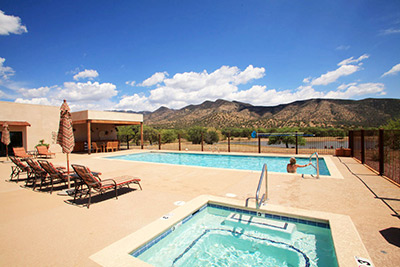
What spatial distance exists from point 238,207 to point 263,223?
0.62 m

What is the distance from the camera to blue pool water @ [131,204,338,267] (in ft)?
9.65

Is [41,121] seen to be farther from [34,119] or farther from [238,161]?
[238,161]

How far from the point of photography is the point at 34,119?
1661 cm

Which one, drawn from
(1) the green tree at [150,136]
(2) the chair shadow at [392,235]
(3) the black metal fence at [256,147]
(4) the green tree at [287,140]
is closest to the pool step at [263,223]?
(2) the chair shadow at [392,235]

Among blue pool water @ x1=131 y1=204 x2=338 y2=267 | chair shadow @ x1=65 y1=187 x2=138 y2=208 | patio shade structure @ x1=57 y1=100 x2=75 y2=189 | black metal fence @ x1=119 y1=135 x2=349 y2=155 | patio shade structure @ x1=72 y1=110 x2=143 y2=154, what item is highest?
patio shade structure @ x1=72 y1=110 x2=143 y2=154

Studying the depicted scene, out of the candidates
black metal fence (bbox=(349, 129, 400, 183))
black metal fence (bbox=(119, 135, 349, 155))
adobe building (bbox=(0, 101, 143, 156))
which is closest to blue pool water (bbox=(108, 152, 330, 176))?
black metal fence (bbox=(119, 135, 349, 155))

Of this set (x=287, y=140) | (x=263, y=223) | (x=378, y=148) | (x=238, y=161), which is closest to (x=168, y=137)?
(x=287, y=140)

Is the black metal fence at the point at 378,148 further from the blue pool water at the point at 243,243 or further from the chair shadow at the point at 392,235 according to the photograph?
the blue pool water at the point at 243,243

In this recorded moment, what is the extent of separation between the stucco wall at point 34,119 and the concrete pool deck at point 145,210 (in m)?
11.7

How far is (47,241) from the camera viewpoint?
10.1ft

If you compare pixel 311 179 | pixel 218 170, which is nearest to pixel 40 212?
pixel 218 170

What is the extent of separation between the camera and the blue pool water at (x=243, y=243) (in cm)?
294

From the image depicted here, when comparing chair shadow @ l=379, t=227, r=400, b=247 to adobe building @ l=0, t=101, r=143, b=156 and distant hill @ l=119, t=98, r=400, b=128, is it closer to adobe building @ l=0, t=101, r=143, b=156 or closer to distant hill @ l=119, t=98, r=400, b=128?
adobe building @ l=0, t=101, r=143, b=156

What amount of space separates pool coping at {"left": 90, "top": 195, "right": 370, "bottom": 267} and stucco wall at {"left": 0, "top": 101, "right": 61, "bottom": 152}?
1769 centimetres
